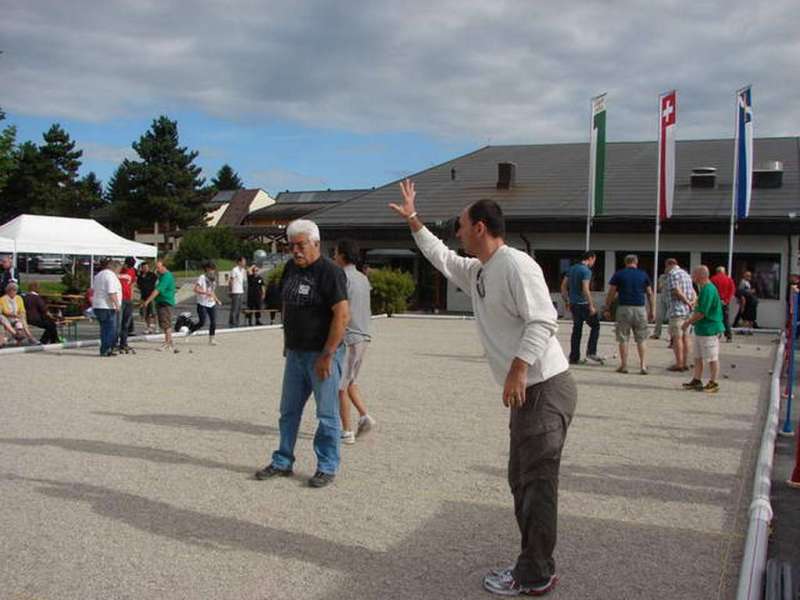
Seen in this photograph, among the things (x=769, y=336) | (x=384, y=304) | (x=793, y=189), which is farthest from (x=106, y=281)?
(x=793, y=189)

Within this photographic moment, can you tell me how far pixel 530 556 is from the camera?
388 cm

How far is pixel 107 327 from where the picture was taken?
13477 millimetres

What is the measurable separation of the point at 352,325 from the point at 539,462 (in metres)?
3.60

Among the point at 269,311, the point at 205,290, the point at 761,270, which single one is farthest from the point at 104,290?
the point at 761,270

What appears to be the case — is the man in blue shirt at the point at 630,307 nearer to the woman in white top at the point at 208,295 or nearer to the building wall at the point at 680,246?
the woman in white top at the point at 208,295

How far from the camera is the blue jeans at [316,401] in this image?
571cm

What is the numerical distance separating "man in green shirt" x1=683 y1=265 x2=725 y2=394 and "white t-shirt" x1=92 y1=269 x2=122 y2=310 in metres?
8.88

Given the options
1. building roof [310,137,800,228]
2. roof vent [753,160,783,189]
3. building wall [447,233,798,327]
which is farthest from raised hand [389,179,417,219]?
roof vent [753,160,783,189]

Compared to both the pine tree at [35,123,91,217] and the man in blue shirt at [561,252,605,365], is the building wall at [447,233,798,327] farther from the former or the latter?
the pine tree at [35,123,91,217]

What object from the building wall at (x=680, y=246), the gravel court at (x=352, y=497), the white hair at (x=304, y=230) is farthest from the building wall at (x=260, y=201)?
the white hair at (x=304, y=230)

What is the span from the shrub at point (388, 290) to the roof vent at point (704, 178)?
11.5 meters

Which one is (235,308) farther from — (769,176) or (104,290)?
(769,176)

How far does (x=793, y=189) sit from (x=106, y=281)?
76.3 ft

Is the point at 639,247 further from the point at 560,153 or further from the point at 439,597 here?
the point at 439,597
